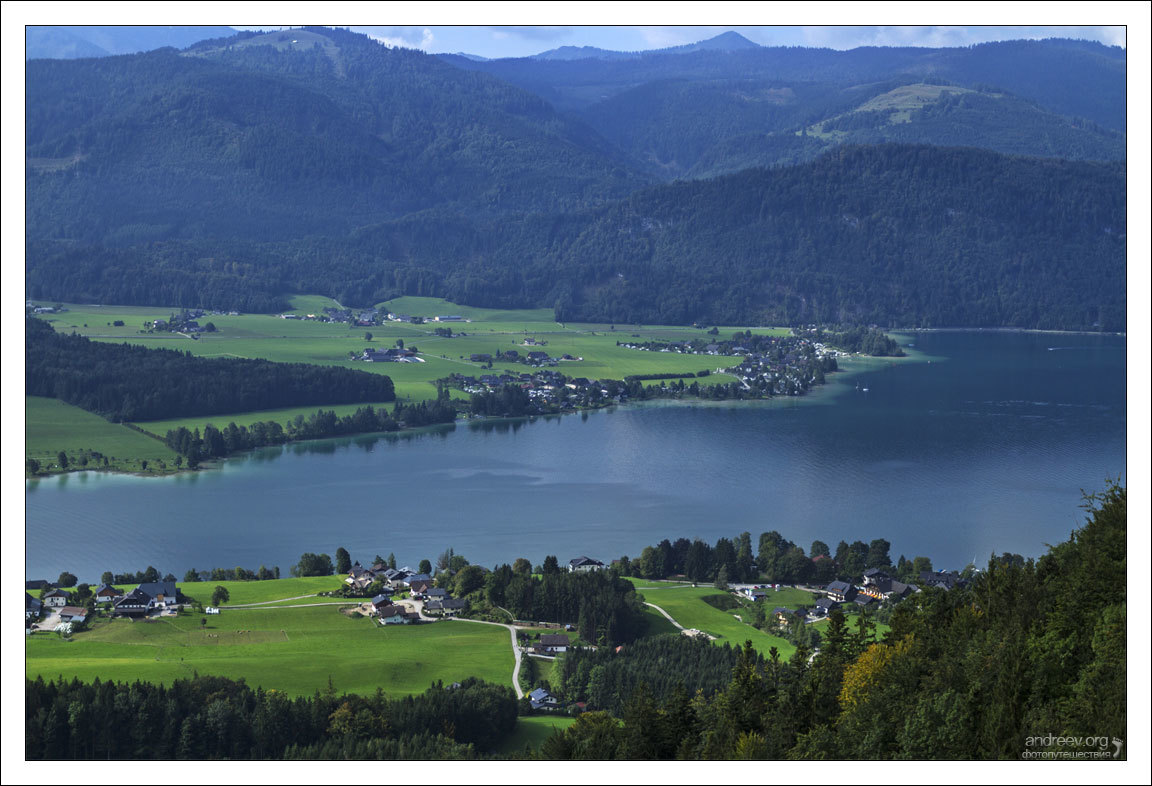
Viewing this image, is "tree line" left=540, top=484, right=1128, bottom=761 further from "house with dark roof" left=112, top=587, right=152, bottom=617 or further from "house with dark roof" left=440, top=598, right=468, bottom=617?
"house with dark roof" left=112, top=587, right=152, bottom=617

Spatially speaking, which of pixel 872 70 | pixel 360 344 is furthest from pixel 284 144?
pixel 872 70

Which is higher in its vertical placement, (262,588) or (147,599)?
(147,599)

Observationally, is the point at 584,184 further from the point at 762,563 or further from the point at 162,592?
the point at 162,592

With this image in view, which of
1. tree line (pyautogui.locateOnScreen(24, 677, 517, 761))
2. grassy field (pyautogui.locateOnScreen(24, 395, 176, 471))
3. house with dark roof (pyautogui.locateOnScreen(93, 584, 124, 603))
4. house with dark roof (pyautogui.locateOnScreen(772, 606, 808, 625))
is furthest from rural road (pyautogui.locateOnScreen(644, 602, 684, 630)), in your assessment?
grassy field (pyautogui.locateOnScreen(24, 395, 176, 471))

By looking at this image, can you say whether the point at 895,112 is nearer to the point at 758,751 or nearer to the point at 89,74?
the point at 89,74

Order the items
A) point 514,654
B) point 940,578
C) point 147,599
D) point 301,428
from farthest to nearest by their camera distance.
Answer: point 301,428 → point 940,578 → point 147,599 → point 514,654

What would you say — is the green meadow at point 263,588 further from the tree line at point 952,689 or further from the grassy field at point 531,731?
the tree line at point 952,689

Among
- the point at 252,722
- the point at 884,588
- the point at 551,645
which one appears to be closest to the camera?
the point at 252,722

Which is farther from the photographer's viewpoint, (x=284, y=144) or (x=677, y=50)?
(x=677, y=50)

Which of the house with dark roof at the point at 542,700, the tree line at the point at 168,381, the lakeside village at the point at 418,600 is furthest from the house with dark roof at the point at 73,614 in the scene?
the tree line at the point at 168,381
